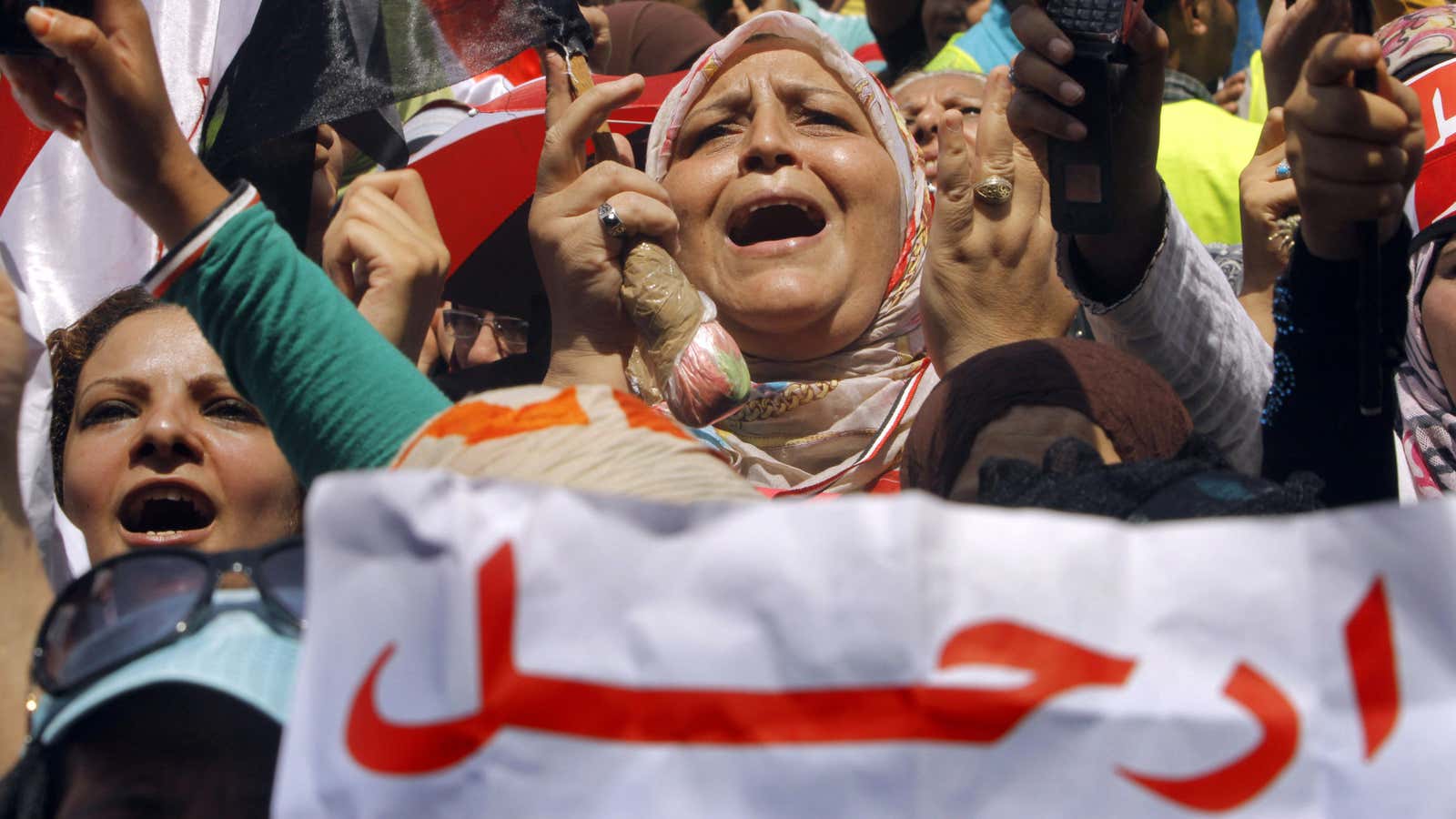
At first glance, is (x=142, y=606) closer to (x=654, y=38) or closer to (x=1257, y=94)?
(x=654, y=38)

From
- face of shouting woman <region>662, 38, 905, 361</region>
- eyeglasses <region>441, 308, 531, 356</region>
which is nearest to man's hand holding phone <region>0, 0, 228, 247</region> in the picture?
face of shouting woman <region>662, 38, 905, 361</region>

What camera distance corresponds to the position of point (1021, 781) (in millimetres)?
1116

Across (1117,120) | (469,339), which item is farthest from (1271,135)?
(469,339)

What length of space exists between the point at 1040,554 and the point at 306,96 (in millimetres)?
1712

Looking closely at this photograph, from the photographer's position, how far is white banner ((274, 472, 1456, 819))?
1111 millimetres

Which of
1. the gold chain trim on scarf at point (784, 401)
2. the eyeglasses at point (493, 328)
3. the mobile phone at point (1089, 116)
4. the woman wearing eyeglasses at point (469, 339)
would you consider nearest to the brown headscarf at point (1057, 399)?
the mobile phone at point (1089, 116)

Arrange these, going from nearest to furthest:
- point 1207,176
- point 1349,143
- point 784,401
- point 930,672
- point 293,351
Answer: point 930,672 → point 1349,143 → point 293,351 → point 784,401 → point 1207,176

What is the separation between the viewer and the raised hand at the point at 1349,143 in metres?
1.57

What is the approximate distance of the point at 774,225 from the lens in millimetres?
3029

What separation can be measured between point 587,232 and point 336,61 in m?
0.54

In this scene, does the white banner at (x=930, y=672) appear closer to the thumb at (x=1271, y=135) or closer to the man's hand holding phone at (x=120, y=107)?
the man's hand holding phone at (x=120, y=107)

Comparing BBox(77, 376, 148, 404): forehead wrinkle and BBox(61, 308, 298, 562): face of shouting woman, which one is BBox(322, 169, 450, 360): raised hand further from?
BBox(77, 376, 148, 404): forehead wrinkle

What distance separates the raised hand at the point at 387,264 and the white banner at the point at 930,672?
110cm

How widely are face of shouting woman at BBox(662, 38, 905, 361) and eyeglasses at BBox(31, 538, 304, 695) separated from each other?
1510mm
